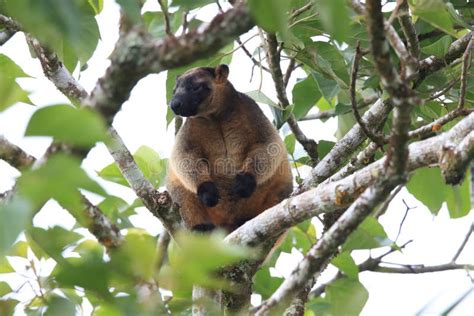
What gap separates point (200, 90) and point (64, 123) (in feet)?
21.7

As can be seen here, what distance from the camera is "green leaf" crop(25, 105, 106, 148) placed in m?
1.65

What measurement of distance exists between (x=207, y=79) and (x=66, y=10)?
22.4ft

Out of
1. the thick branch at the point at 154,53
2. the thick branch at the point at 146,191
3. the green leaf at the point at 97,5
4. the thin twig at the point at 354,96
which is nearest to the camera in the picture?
the thick branch at the point at 154,53

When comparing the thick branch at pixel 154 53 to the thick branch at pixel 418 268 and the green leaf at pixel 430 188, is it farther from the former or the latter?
the thick branch at pixel 418 268

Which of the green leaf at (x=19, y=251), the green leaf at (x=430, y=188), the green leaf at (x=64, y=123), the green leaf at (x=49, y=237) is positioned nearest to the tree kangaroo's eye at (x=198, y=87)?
the green leaf at (x=430, y=188)

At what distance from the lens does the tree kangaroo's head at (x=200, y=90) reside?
25.6 ft

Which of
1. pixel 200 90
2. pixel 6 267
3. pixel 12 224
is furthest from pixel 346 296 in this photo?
pixel 12 224

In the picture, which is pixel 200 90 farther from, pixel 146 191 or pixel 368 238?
pixel 368 238

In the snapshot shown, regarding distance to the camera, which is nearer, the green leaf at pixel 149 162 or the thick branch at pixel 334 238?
the thick branch at pixel 334 238

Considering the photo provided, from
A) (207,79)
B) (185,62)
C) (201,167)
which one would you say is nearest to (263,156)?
(201,167)

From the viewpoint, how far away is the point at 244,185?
Result: 24.5 ft

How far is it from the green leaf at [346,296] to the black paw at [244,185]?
1.64 metres

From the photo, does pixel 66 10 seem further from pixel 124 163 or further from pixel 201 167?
pixel 201 167

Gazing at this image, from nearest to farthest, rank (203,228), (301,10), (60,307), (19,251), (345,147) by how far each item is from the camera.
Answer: (60,307) → (19,251) → (301,10) → (345,147) → (203,228)
